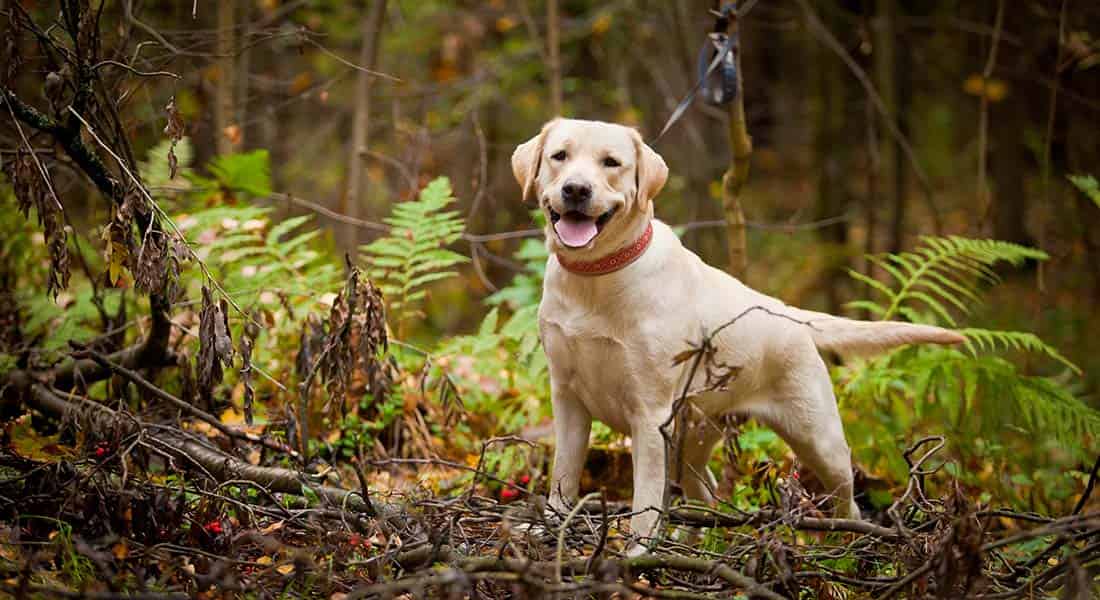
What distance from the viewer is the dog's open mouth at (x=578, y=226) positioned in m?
3.39

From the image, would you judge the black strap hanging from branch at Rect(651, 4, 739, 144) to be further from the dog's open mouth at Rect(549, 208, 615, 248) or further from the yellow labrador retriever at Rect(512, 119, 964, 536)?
Result: the dog's open mouth at Rect(549, 208, 615, 248)

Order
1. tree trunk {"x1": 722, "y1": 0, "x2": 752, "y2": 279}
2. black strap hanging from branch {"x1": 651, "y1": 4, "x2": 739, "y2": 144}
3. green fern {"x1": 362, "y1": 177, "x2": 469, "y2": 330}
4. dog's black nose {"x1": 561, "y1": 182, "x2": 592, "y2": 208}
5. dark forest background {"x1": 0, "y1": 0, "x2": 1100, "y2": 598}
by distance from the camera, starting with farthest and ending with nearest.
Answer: green fern {"x1": 362, "y1": 177, "x2": 469, "y2": 330} → tree trunk {"x1": 722, "y1": 0, "x2": 752, "y2": 279} → black strap hanging from branch {"x1": 651, "y1": 4, "x2": 739, "y2": 144} → dog's black nose {"x1": 561, "y1": 182, "x2": 592, "y2": 208} → dark forest background {"x1": 0, "y1": 0, "x2": 1100, "y2": 598}

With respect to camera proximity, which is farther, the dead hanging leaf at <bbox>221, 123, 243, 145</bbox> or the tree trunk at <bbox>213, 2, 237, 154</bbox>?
the tree trunk at <bbox>213, 2, 237, 154</bbox>

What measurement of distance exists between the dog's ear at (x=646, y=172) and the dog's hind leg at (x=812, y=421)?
1084mm

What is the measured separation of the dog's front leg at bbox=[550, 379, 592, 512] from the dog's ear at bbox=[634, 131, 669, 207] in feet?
2.79

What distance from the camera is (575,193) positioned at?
338cm

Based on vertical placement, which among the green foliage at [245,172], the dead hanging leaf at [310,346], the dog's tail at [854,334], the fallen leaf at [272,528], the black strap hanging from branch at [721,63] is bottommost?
the fallen leaf at [272,528]

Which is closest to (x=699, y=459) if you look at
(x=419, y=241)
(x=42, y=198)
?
(x=419, y=241)

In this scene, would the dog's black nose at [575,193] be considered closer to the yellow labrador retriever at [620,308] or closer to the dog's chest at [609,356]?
the yellow labrador retriever at [620,308]

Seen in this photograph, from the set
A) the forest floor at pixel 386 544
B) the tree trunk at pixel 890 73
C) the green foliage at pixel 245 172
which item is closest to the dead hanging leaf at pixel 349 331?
the forest floor at pixel 386 544

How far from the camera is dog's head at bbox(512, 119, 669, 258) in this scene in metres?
3.41

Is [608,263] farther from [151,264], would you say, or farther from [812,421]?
[151,264]

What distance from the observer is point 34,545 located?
3.01 metres

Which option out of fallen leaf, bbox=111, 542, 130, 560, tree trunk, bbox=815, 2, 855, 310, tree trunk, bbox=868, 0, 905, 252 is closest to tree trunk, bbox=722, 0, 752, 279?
fallen leaf, bbox=111, 542, 130, 560
